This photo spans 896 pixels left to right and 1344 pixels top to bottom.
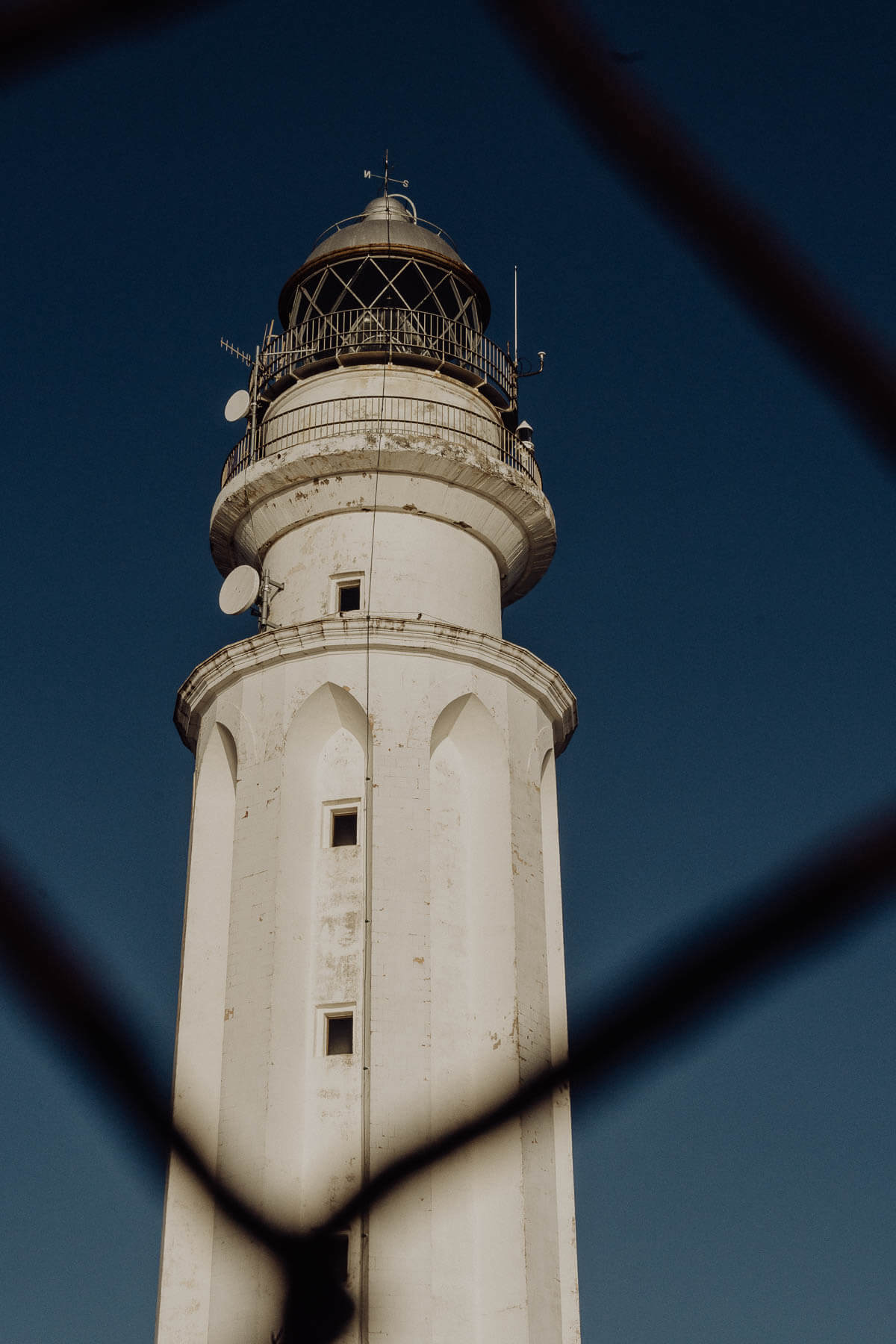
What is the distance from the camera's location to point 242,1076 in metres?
18.9

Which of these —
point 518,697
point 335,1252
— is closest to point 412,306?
point 518,697

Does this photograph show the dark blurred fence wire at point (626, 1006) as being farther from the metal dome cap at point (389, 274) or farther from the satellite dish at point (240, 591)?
the metal dome cap at point (389, 274)

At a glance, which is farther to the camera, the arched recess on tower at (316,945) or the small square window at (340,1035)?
the small square window at (340,1035)

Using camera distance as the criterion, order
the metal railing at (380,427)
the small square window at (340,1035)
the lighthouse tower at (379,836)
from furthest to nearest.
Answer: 1. the metal railing at (380,427)
2. the small square window at (340,1035)
3. the lighthouse tower at (379,836)

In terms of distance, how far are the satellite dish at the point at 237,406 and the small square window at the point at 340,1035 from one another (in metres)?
10.1

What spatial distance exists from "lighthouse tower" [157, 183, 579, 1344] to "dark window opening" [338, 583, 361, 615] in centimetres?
4

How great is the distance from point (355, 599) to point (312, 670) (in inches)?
72.0

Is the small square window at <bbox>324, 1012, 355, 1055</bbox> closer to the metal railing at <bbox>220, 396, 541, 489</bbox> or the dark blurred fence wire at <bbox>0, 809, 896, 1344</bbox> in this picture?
the metal railing at <bbox>220, 396, 541, 489</bbox>

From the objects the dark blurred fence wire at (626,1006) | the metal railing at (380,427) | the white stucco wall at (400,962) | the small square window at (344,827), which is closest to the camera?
the dark blurred fence wire at (626,1006)

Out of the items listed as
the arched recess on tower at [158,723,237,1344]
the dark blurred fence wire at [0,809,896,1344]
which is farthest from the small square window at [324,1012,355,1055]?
the dark blurred fence wire at [0,809,896,1344]

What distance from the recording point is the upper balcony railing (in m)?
25.5

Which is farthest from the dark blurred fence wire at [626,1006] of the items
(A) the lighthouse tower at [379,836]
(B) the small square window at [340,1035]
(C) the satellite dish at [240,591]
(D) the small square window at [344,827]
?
(C) the satellite dish at [240,591]

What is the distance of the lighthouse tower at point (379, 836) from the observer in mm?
18453

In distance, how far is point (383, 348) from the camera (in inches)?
1005
